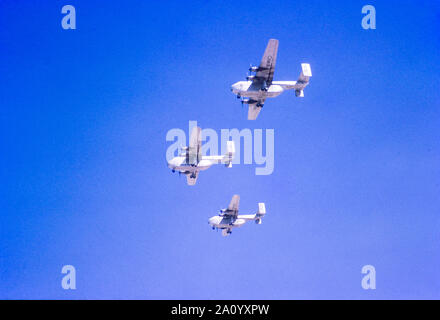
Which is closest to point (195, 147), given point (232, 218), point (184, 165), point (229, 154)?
point (184, 165)

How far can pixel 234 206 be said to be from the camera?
76625 mm

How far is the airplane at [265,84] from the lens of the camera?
59594 mm

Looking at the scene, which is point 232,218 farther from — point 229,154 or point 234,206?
point 229,154

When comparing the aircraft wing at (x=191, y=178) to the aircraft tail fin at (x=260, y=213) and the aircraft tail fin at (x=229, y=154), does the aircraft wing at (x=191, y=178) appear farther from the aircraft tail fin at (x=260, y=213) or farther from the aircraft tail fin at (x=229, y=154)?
the aircraft tail fin at (x=260, y=213)

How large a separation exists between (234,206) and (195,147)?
16.8 m

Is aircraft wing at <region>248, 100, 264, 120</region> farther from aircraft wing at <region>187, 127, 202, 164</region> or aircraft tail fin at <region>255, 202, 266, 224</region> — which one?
aircraft tail fin at <region>255, 202, 266, 224</region>

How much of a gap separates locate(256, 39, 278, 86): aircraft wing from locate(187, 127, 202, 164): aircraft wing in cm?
1019

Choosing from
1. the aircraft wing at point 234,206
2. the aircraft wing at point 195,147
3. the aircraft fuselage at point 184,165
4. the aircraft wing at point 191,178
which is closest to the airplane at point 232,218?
the aircraft wing at point 234,206

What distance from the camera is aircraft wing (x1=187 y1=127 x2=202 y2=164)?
6181cm

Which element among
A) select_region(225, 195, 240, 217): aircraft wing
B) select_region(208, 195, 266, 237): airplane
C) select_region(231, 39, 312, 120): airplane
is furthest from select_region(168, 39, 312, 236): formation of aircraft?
select_region(208, 195, 266, 237): airplane
